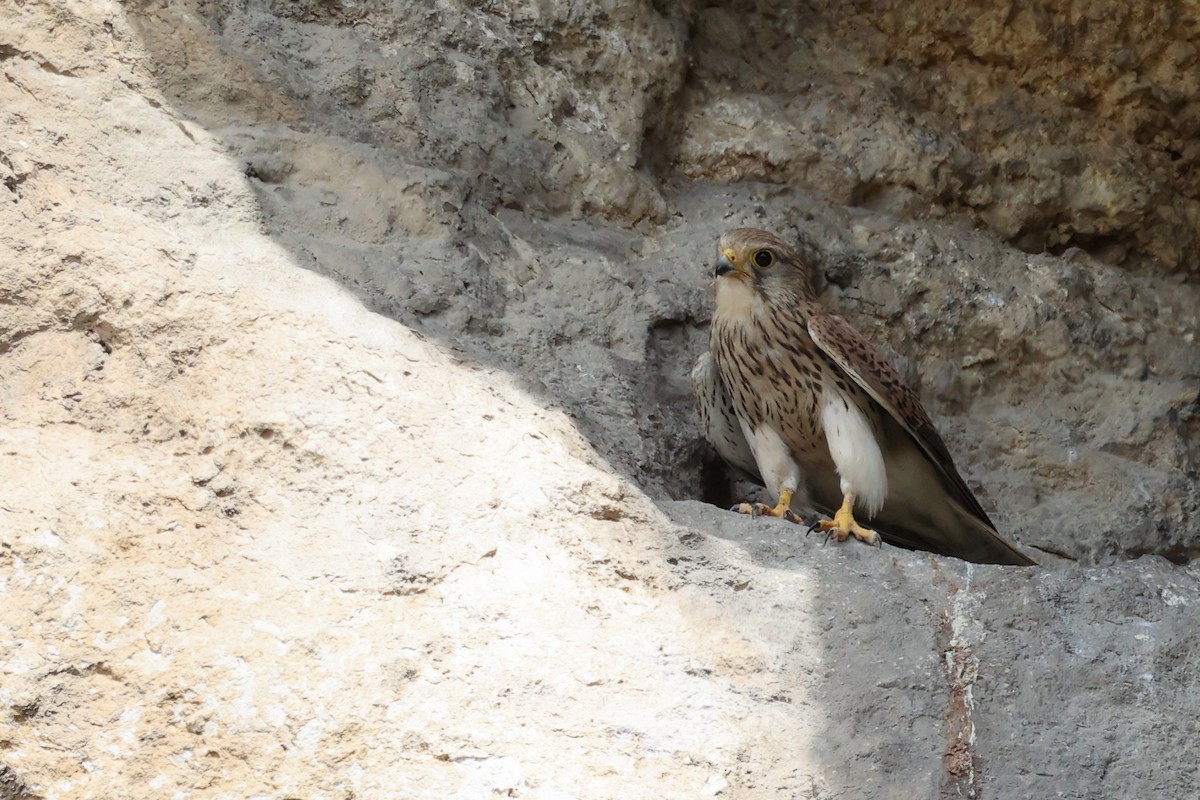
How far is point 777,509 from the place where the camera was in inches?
154

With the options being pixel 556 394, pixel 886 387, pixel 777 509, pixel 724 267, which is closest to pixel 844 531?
pixel 777 509

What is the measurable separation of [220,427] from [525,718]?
0.98 metres

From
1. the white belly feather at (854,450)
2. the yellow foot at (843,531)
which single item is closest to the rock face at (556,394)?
the yellow foot at (843,531)

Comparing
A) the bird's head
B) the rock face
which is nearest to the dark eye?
the bird's head

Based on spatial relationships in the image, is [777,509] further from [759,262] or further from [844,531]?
[759,262]

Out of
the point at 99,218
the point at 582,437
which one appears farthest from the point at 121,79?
the point at 582,437

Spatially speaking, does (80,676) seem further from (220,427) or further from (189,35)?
(189,35)

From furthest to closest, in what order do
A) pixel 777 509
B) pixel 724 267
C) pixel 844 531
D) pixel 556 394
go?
pixel 724 267, pixel 777 509, pixel 556 394, pixel 844 531

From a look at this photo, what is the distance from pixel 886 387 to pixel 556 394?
987 mm

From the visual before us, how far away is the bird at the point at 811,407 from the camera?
4.01 meters

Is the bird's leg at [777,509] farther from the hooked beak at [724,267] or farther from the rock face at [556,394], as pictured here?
the hooked beak at [724,267]

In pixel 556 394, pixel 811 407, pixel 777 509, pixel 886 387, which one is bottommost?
pixel 777 509

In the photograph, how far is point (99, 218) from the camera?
337 cm

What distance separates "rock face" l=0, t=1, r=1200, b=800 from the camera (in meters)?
2.66
